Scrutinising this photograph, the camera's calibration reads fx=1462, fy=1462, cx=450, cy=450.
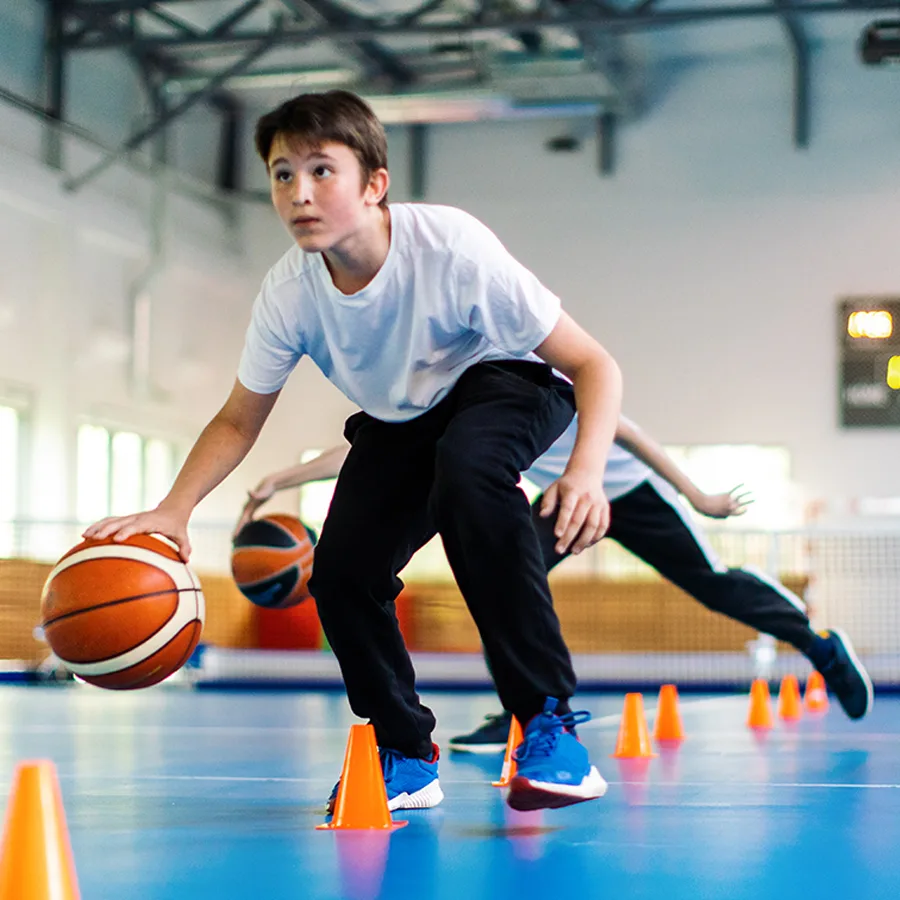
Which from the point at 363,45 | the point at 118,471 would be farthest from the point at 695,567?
the point at 118,471

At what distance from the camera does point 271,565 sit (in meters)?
6.16

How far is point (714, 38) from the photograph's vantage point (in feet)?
57.2

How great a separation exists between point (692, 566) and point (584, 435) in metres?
2.75

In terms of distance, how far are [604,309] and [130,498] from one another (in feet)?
20.3

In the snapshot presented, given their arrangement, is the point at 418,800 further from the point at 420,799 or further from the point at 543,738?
the point at 543,738

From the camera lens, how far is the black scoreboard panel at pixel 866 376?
54.6 ft

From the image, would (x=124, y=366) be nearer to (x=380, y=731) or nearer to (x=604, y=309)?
(x=604, y=309)

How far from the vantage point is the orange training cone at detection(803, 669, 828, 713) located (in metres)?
8.05

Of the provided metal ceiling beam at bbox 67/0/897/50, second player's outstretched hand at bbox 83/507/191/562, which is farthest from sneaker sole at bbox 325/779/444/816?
metal ceiling beam at bbox 67/0/897/50

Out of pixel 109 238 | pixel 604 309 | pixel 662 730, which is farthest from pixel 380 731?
pixel 604 309

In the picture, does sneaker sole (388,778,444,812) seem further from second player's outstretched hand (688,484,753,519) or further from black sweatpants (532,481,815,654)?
second player's outstretched hand (688,484,753,519)

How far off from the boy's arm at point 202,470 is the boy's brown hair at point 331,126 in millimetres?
600

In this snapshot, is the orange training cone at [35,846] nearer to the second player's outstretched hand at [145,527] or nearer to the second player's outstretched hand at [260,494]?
the second player's outstretched hand at [145,527]

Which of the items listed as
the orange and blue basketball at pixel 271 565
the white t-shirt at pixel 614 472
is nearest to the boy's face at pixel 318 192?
the white t-shirt at pixel 614 472
